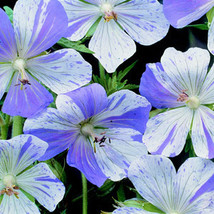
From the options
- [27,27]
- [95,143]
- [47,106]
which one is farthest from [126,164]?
[27,27]

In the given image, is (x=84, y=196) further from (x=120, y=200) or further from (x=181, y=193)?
(x=181, y=193)

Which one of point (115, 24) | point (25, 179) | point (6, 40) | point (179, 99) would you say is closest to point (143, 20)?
point (115, 24)

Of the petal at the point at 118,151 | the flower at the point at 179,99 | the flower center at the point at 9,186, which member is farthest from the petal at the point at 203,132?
the flower center at the point at 9,186

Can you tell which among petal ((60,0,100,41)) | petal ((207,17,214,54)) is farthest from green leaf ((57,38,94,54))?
petal ((207,17,214,54))

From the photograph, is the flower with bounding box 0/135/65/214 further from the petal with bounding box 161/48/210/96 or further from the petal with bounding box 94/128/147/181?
the petal with bounding box 161/48/210/96

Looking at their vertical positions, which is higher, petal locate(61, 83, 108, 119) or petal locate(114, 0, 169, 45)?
petal locate(114, 0, 169, 45)

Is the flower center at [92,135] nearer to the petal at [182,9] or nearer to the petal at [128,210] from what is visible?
the petal at [128,210]
